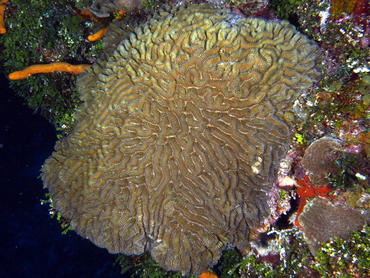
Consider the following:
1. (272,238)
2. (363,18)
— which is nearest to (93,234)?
(272,238)

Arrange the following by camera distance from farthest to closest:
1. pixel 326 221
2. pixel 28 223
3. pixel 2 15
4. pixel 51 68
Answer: pixel 28 223 → pixel 2 15 → pixel 51 68 → pixel 326 221

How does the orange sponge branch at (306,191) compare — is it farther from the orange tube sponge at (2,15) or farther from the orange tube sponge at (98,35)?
the orange tube sponge at (2,15)

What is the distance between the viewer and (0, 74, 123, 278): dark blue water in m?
8.25

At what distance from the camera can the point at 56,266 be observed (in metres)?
8.34

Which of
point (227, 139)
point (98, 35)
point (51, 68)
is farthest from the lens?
point (98, 35)

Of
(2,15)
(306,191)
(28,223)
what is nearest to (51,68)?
(2,15)

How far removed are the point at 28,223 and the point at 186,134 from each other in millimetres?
8605

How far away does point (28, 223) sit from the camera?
8.72 metres

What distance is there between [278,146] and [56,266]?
9.05 meters

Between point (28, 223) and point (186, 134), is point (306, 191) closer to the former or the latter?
point (186, 134)

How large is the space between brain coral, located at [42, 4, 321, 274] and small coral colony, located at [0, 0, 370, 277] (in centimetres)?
2

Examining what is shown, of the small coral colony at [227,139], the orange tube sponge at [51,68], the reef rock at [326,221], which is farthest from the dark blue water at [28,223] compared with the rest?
the reef rock at [326,221]

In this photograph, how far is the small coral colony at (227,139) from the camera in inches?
123

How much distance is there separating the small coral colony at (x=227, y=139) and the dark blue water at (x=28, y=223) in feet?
18.0
